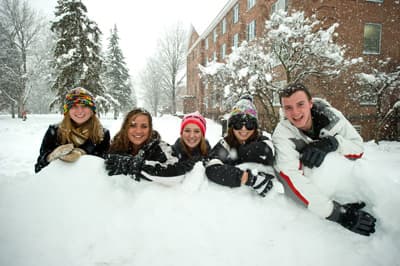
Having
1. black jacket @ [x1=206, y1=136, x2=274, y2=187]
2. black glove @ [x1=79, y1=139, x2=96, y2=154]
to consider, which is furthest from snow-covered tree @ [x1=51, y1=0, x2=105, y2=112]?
black jacket @ [x1=206, y1=136, x2=274, y2=187]

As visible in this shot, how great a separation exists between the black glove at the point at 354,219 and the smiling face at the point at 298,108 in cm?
80

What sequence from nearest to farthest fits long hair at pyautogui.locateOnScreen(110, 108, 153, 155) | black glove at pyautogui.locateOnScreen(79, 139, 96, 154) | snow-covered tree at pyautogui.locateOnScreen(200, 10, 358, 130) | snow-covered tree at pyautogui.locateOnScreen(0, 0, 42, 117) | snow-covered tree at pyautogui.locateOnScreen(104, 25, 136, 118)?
1. long hair at pyautogui.locateOnScreen(110, 108, 153, 155)
2. black glove at pyautogui.locateOnScreen(79, 139, 96, 154)
3. snow-covered tree at pyautogui.locateOnScreen(200, 10, 358, 130)
4. snow-covered tree at pyautogui.locateOnScreen(0, 0, 42, 117)
5. snow-covered tree at pyautogui.locateOnScreen(104, 25, 136, 118)

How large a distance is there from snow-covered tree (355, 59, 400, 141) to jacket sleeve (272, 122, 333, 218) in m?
10.9

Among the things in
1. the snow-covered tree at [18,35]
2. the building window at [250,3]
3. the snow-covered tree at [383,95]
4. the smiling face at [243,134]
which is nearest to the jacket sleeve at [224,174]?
the smiling face at [243,134]

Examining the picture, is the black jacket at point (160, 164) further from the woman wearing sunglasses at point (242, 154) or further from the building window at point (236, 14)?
the building window at point (236, 14)

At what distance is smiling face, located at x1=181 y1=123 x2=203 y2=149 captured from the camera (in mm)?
2691

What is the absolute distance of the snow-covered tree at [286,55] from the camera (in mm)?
8141

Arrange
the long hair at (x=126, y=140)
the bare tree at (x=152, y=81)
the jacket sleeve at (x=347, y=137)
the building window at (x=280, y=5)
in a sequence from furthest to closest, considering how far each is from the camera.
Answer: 1. the bare tree at (x=152, y=81)
2. the building window at (x=280, y=5)
3. the long hair at (x=126, y=140)
4. the jacket sleeve at (x=347, y=137)

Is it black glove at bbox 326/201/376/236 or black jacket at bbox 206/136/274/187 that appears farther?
black jacket at bbox 206/136/274/187

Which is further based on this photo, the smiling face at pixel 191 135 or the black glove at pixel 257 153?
the smiling face at pixel 191 135

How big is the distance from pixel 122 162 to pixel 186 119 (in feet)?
3.97

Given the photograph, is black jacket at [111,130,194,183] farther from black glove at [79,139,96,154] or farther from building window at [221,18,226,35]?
building window at [221,18,226,35]

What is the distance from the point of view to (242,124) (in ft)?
7.74

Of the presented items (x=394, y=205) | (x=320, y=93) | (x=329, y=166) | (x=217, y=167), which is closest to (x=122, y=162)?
(x=217, y=167)
